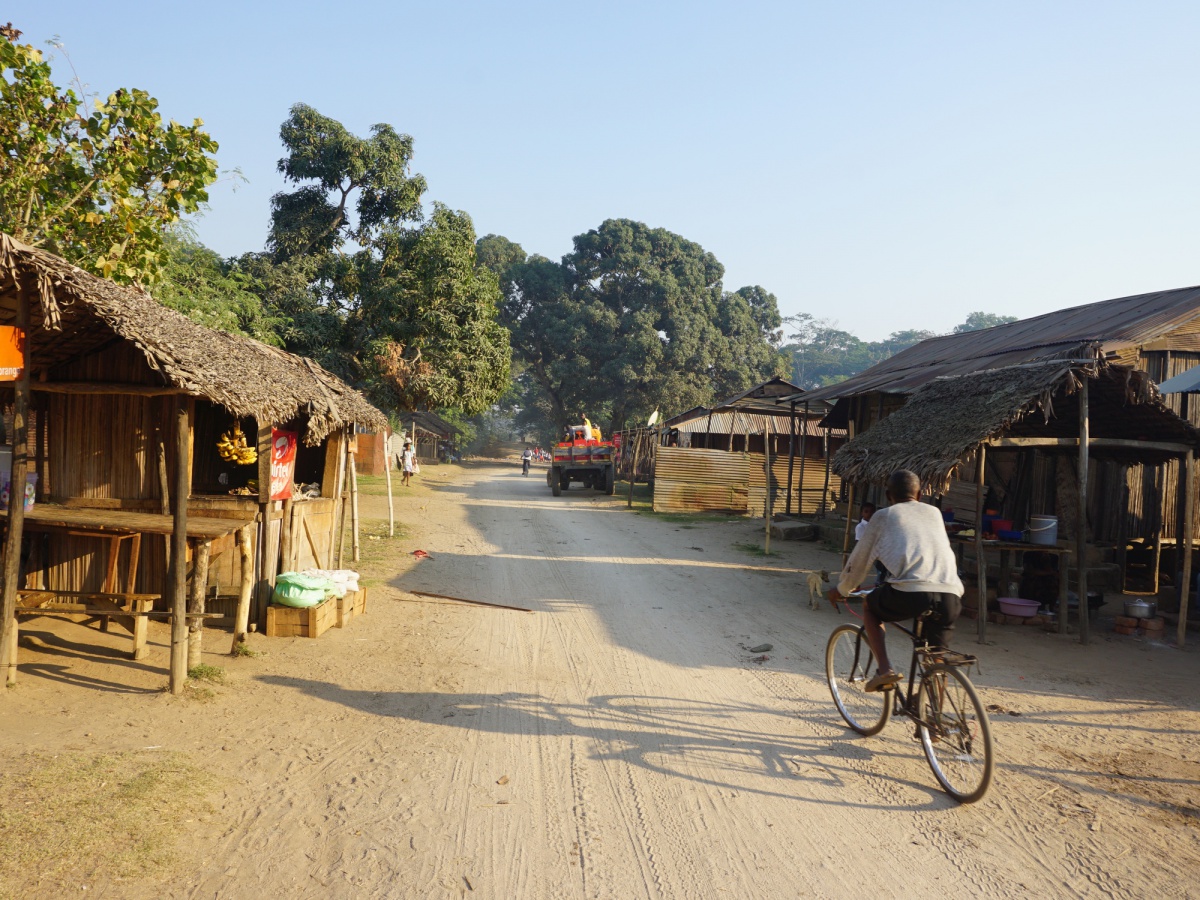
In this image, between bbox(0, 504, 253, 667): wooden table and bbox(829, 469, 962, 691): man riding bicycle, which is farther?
bbox(0, 504, 253, 667): wooden table

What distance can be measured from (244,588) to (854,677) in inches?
219

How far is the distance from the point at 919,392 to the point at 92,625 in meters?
11.1

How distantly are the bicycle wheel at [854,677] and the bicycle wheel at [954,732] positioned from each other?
26.5 inches

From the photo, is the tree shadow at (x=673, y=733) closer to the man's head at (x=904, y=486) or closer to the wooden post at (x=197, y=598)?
the wooden post at (x=197, y=598)

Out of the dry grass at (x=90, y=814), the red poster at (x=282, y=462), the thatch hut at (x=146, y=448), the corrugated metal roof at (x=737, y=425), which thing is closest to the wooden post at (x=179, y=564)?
the thatch hut at (x=146, y=448)

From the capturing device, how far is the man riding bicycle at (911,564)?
16.5 feet

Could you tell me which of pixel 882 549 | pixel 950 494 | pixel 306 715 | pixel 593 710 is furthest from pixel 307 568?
pixel 950 494

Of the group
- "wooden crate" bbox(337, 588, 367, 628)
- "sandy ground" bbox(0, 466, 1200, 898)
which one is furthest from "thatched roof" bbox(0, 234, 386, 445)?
"sandy ground" bbox(0, 466, 1200, 898)

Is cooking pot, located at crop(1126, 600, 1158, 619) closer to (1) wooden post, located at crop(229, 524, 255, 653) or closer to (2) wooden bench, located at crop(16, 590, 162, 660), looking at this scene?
(1) wooden post, located at crop(229, 524, 255, 653)

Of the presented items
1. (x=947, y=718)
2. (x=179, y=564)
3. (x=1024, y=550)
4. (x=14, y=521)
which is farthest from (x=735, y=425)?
(x=14, y=521)

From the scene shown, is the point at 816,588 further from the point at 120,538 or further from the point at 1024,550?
the point at 120,538

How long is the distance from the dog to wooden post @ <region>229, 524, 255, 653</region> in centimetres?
689

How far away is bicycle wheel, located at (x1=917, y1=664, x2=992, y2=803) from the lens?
464cm

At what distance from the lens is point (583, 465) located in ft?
95.9
